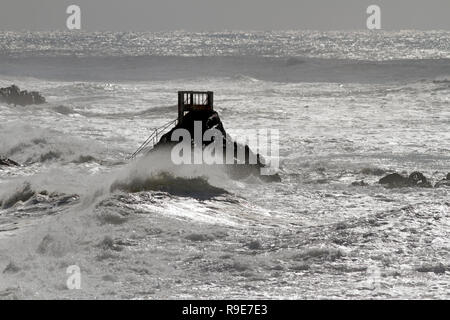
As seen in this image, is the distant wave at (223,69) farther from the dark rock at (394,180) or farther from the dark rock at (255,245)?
the dark rock at (255,245)

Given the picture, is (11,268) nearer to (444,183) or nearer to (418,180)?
(418,180)

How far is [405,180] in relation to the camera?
2838 cm

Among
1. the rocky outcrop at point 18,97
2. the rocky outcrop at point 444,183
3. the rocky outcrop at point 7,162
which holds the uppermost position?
the rocky outcrop at point 18,97

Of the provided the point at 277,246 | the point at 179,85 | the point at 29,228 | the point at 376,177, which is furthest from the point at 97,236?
the point at 179,85

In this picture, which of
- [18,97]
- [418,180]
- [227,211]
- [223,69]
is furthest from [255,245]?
[223,69]

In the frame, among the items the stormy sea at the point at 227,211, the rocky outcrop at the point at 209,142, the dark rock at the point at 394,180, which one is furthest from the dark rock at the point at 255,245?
the dark rock at the point at 394,180

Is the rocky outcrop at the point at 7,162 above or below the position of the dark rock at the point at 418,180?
above

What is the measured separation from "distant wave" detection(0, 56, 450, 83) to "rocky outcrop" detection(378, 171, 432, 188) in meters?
60.1

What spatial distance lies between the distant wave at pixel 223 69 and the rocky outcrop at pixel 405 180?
197 ft

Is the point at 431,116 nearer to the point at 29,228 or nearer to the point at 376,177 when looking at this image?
the point at 376,177

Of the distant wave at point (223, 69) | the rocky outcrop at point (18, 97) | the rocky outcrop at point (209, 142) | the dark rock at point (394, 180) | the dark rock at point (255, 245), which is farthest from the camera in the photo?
the distant wave at point (223, 69)

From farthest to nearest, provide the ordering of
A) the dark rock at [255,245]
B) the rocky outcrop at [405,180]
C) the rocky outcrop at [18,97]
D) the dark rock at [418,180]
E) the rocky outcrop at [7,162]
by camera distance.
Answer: the rocky outcrop at [18,97] → the rocky outcrop at [7,162] → the rocky outcrop at [405,180] → the dark rock at [418,180] → the dark rock at [255,245]

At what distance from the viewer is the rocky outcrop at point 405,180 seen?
2793cm

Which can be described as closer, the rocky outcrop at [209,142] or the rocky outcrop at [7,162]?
the rocky outcrop at [209,142]
